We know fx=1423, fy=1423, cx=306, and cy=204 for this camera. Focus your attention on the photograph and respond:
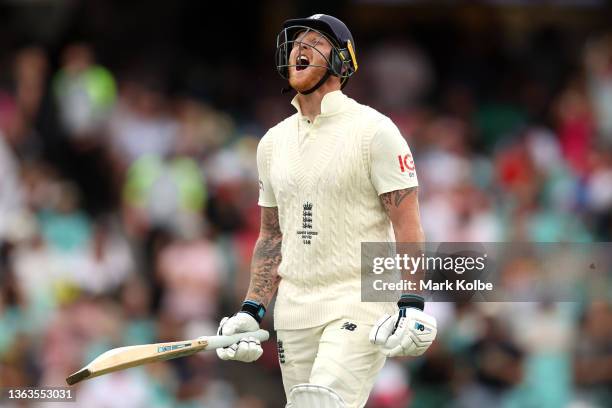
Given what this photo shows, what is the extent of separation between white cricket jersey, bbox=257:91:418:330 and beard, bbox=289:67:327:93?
0.10 metres

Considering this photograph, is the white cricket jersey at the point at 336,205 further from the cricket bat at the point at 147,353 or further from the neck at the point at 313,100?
the cricket bat at the point at 147,353

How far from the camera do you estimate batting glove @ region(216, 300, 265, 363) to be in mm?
7121

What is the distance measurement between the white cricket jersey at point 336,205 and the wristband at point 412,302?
235 mm

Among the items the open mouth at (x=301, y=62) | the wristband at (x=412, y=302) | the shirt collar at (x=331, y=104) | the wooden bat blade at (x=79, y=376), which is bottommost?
the wooden bat blade at (x=79, y=376)

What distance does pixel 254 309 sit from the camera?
735 cm

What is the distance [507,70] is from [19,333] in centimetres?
767

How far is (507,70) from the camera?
17453 millimetres

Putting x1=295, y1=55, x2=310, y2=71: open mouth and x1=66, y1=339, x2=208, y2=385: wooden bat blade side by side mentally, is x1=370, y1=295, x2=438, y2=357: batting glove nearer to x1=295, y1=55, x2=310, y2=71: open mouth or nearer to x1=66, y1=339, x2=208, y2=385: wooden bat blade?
x1=66, y1=339, x2=208, y2=385: wooden bat blade

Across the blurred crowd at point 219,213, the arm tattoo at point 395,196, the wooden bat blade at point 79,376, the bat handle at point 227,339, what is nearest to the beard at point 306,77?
the arm tattoo at point 395,196

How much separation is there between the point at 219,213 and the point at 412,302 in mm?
7415

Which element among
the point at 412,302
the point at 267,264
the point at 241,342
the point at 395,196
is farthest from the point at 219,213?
the point at 412,302

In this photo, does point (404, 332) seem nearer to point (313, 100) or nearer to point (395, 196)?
point (395, 196)

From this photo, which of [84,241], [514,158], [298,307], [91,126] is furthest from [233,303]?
[298,307]

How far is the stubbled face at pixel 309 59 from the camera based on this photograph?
23.4ft
